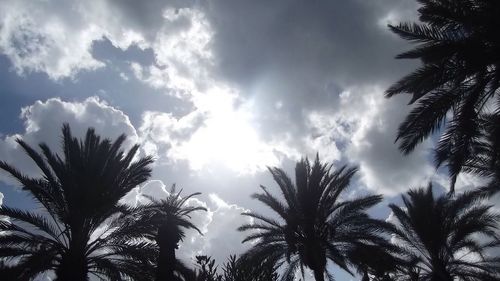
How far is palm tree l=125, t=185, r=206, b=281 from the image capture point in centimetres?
1463

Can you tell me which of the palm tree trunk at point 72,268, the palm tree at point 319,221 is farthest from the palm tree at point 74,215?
the palm tree at point 319,221

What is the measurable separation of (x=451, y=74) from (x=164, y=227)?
538 inches

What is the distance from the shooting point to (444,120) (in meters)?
10.8

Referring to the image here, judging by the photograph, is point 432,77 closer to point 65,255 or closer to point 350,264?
point 350,264

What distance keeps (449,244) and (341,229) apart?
566 centimetres

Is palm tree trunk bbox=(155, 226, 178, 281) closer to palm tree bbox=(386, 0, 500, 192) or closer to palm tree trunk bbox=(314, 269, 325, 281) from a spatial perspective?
palm tree trunk bbox=(314, 269, 325, 281)

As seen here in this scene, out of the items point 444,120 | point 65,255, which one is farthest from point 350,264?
point 65,255

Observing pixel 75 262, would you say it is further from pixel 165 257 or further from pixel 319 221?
pixel 319 221

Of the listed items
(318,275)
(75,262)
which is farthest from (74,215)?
(318,275)

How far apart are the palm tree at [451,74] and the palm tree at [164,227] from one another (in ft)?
29.0

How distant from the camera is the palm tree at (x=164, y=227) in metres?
14.6

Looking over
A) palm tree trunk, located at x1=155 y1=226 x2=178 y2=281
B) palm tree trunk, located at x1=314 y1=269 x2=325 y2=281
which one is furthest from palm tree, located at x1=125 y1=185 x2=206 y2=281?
palm tree trunk, located at x1=314 y1=269 x2=325 y2=281

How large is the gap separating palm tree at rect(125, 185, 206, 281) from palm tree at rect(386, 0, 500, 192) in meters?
8.85

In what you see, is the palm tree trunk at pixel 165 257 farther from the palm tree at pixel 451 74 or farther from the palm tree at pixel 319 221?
the palm tree at pixel 451 74
